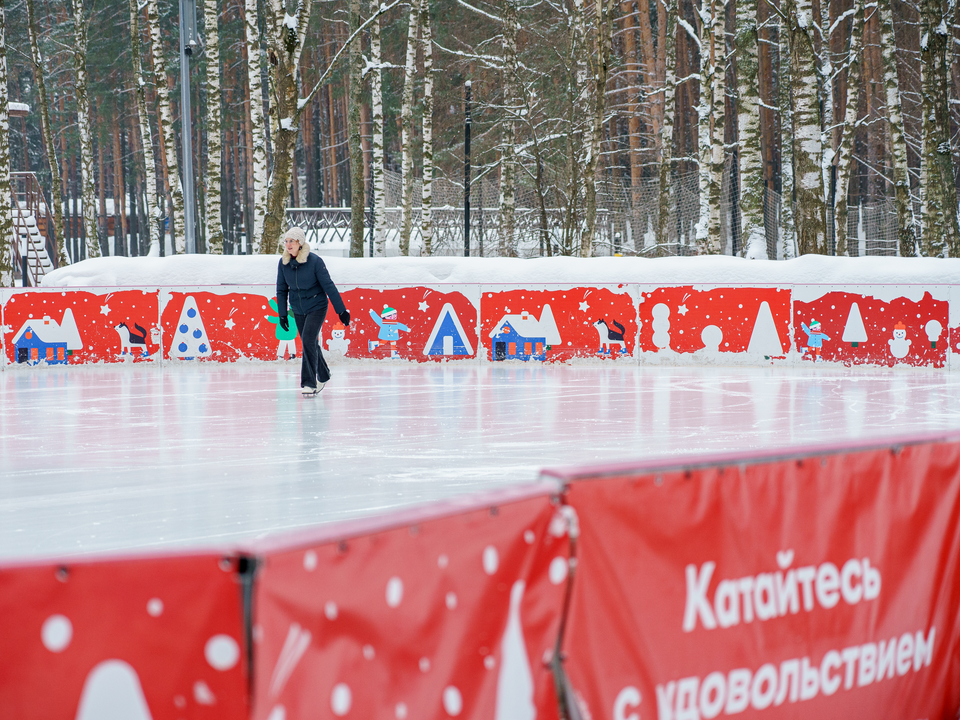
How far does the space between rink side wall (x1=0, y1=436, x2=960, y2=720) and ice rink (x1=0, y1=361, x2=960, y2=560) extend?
1743 millimetres

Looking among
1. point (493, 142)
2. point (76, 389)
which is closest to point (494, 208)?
point (493, 142)

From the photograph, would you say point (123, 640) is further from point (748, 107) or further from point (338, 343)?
point (748, 107)

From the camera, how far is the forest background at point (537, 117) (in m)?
19.5

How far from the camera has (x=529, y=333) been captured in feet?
52.5

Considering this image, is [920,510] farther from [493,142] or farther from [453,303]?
[493,142]

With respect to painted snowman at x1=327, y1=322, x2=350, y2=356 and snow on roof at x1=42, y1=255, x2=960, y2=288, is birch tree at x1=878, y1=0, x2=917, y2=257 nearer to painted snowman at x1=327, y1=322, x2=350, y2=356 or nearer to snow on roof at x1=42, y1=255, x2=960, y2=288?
snow on roof at x1=42, y1=255, x2=960, y2=288

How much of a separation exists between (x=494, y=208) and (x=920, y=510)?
91.8 feet

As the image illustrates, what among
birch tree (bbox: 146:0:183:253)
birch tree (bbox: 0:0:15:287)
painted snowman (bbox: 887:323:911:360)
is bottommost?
painted snowman (bbox: 887:323:911:360)

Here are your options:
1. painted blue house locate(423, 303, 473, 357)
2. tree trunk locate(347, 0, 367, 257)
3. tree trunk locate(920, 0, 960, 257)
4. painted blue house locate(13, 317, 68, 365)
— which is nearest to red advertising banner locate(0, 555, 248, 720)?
painted blue house locate(423, 303, 473, 357)

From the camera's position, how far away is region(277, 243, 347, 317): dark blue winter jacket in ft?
37.3

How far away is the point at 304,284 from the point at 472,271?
5.19 meters

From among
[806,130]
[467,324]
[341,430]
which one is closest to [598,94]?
[806,130]

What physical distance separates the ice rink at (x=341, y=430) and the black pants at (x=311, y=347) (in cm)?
36

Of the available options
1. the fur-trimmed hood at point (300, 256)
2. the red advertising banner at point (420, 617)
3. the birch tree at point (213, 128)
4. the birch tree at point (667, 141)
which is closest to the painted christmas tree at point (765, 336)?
the fur-trimmed hood at point (300, 256)
